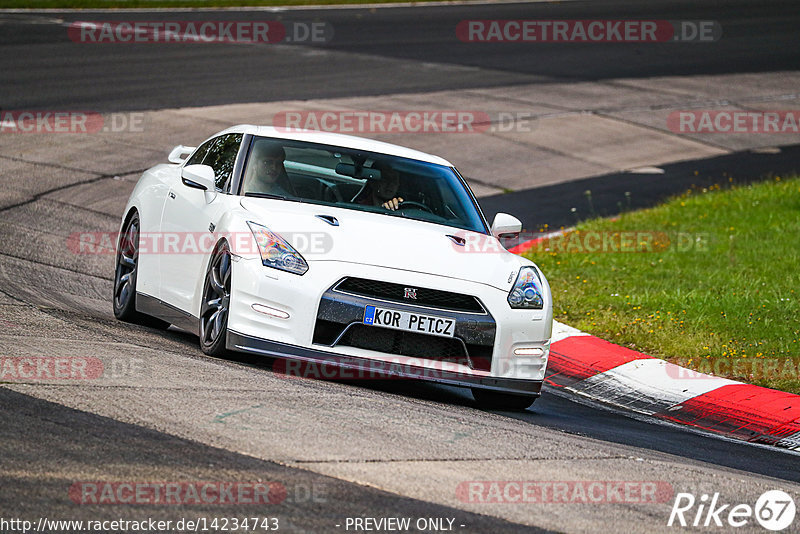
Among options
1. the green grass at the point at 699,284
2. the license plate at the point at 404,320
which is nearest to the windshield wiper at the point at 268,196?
the license plate at the point at 404,320

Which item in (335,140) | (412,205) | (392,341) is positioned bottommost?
(392,341)

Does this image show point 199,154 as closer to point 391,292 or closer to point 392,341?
point 391,292

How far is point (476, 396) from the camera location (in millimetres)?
7164

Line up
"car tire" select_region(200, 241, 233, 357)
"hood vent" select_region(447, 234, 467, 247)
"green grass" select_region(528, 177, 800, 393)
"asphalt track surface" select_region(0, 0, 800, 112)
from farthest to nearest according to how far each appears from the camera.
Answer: "asphalt track surface" select_region(0, 0, 800, 112) → "green grass" select_region(528, 177, 800, 393) → "hood vent" select_region(447, 234, 467, 247) → "car tire" select_region(200, 241, 233, 357)

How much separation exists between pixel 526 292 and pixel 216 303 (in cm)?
181

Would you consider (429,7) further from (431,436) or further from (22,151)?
(431,436)

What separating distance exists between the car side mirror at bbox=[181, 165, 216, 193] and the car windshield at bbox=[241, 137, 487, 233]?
0.21m

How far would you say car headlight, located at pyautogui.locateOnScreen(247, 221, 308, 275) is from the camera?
6.48 m

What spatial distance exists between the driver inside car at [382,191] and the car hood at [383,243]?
0.26 m

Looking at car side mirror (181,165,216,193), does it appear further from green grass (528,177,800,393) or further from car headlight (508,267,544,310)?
green grass (528,177,800,393)

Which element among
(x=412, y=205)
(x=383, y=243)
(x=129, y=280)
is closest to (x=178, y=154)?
(x=129, y=280)

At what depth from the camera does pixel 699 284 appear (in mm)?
10578

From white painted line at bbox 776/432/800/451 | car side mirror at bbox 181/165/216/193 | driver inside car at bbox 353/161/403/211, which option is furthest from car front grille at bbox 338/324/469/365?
white painted line at bbox 776/432/800/451

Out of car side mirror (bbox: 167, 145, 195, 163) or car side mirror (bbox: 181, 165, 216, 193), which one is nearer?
car side mirror (bbox: 181, 165, 216, 193)
